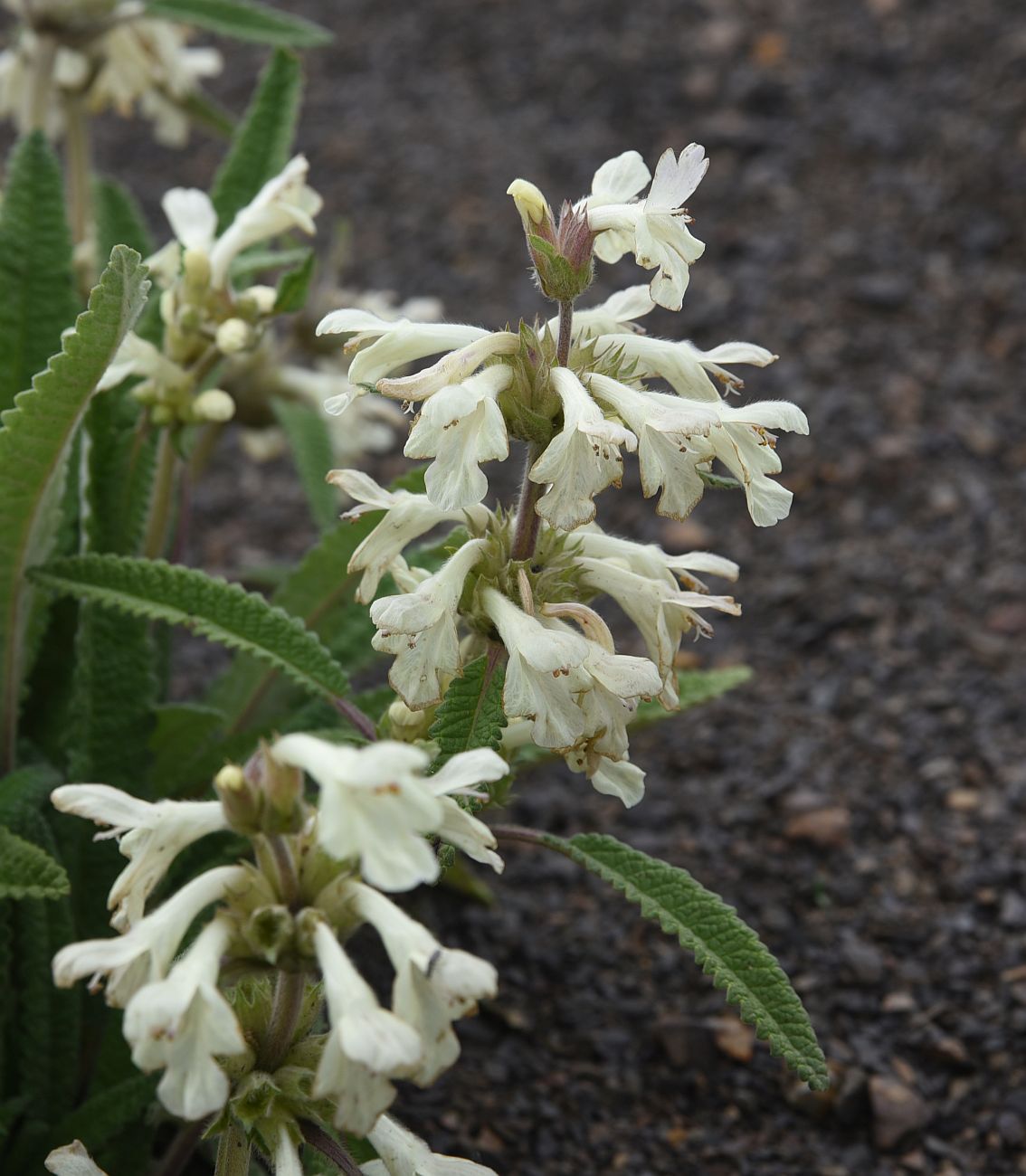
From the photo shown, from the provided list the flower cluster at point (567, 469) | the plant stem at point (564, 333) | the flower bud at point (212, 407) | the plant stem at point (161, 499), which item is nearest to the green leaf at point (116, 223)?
the plant stem at point (161, 499)

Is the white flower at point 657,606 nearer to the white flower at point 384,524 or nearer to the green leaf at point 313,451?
the white flower at point 384,524

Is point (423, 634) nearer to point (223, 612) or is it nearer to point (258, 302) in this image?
point (223, 612)

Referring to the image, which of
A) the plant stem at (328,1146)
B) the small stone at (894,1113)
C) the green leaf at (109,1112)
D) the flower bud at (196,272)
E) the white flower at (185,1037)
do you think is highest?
the flower bud at (196,272)

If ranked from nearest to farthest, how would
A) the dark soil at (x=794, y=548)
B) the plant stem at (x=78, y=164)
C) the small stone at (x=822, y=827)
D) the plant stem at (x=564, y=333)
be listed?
the plant stem at (x=564, y=333) < the dark soil at (x=794, y=548) < the small stone at (x=822, y=827) < the plant stem at (x=78, y=164)

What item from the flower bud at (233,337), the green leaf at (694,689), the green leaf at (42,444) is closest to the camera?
the green leaf at (42,444)

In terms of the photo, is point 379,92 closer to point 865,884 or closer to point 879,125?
point 879,125

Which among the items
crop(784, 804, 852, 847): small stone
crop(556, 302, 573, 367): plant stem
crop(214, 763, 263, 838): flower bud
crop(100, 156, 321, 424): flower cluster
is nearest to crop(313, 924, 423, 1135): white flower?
crop(214, 763, 263, 838): flower bud

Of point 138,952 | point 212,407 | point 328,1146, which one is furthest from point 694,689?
point 138,952
